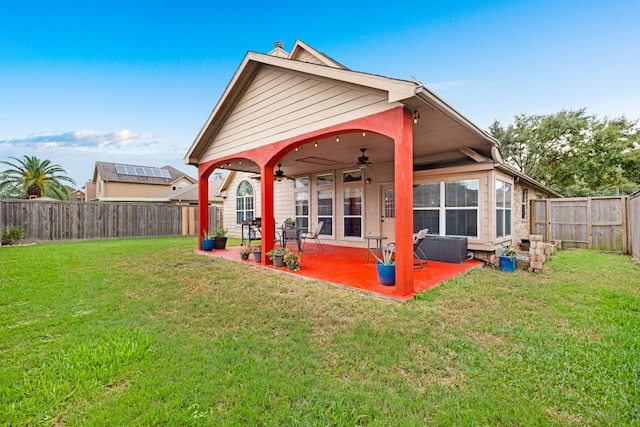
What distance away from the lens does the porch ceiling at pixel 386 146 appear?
5.25 metres

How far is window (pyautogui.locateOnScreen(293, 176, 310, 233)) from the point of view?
1065 centimetres

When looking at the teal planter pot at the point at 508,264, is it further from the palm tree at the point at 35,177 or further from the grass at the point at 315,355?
the palm tree at the point at 35,177

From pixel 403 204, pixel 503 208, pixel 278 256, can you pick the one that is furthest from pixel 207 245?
pixel 503 208

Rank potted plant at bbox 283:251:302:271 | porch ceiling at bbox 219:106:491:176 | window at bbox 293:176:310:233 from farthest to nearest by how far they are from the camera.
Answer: window at bbox 293:176:310:233, potted plant at bbox 283:251:302:271, porch ceiling at bbox 219:106:491:176

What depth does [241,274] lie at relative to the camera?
557cm

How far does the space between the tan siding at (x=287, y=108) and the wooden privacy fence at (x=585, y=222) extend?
9349 mm

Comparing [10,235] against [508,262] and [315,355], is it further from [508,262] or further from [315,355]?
[508,262]

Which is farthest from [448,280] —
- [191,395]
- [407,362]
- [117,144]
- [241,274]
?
[117,144]

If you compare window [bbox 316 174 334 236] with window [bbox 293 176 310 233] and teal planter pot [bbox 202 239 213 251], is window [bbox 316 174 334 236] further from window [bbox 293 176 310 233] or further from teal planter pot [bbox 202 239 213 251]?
teal planter pot [bbox 202 239 213 251]

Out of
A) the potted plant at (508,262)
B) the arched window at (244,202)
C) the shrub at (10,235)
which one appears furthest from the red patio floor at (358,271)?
the shrub at (10,235)

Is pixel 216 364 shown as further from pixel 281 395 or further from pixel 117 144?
pixel 117 144

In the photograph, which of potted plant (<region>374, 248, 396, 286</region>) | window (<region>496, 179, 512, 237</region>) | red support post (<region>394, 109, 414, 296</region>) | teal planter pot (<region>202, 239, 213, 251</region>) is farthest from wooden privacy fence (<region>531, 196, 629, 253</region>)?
teal planter pot (<region>202, 239, 213, 251</region>)

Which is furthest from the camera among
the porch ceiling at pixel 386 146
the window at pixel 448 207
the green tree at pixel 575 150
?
the green tree at pixel 575 150

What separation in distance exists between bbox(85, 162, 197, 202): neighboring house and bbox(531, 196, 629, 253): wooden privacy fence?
24554mm
